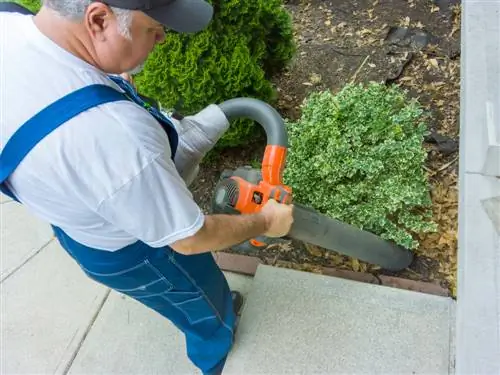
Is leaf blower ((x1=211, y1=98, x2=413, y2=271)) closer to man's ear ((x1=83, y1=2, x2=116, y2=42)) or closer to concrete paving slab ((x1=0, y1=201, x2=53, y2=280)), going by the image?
man's ear ((x1=83, y1=2, x2=116, y2=42))

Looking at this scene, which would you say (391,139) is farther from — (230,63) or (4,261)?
(4,261)

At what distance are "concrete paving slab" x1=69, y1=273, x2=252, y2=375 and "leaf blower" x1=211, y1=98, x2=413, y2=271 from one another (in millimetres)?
760

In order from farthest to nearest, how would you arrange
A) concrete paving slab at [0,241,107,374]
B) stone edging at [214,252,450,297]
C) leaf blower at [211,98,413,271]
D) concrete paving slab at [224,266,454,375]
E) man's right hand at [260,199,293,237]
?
1. concrete paving slab at [0,241,107,374]
2. stone edging at [214,252,450,297]
3. concrete paving slab at [224,266,454,375]
4. leaf blower at [211,98,413,271]
5. man's right hand at [260,199,293,237]

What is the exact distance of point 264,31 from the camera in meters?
3.19

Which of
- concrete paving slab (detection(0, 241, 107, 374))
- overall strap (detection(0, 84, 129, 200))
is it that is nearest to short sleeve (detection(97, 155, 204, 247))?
overall strap (detection(0, 84, 129, 200))

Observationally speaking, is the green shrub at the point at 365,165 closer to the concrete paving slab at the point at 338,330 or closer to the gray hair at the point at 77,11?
the concrete paving slab at the point at 338,330

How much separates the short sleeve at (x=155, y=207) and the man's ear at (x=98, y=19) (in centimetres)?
37

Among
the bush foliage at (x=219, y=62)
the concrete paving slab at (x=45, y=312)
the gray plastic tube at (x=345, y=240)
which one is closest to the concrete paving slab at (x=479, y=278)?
the gray plastic tube at (x=345, y=240)

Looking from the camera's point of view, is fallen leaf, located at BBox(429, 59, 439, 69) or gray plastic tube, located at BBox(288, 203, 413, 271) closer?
gray plastic tube, located at BBox(288, 203, 413, 271)

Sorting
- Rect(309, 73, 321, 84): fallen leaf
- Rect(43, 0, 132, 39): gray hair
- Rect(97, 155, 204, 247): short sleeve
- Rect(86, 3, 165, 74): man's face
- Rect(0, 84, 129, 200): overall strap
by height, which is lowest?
Rect(309, 73, 321, 84): fallen leaf

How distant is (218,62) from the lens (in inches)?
116

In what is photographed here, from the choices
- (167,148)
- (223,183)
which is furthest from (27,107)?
(223,183)

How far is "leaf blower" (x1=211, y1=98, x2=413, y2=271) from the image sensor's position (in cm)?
201

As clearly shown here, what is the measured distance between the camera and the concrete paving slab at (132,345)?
8.80ft
